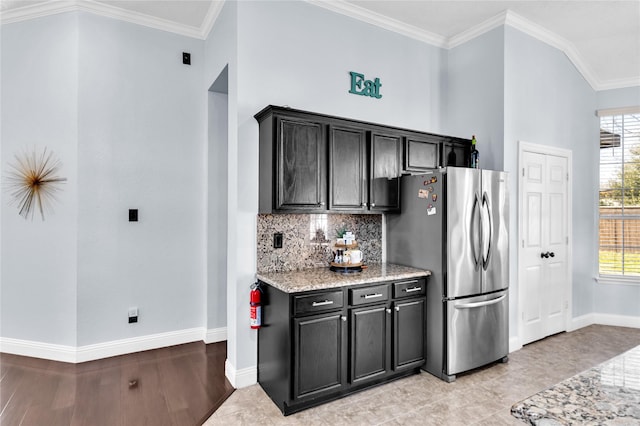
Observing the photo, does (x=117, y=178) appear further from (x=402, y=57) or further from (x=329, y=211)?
(x=402, y=57)

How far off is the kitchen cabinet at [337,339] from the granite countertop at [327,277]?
5 centimetres

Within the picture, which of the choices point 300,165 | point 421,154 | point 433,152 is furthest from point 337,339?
point 433,152

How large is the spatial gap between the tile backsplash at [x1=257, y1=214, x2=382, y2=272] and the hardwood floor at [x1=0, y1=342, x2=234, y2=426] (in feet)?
3.62

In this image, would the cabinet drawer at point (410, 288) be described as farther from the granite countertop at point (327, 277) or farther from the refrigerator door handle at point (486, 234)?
the refrigerator door handle at point (486, 234)

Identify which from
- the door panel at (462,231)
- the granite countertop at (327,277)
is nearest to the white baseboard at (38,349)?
the granite countertop at (327,277)

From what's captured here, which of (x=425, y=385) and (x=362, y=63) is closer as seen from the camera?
(x=425, y=385)

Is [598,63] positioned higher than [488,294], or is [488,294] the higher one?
[598,63]

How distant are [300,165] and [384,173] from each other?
35.1 inches

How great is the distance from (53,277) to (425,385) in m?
3.59

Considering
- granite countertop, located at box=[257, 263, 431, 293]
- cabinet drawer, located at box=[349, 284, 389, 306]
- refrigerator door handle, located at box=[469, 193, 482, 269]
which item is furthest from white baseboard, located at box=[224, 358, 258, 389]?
refrigerator door handle, located at box=[469, 193, 482, 269]

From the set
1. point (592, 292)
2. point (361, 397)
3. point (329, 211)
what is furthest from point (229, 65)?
point (592, 292)

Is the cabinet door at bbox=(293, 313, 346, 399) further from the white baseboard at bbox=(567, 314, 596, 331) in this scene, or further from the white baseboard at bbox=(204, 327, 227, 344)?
the white baseboard at bbox=(567, 314, 596, 331)

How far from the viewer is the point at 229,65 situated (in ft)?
10.8

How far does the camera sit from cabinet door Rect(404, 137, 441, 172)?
3.61 m
